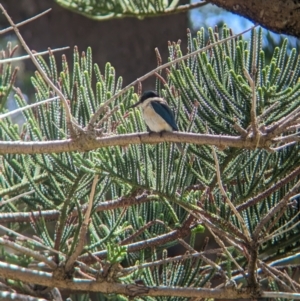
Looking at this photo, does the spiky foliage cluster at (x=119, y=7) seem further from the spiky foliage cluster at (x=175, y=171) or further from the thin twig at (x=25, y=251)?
the thin twig at (x=25, y=251)

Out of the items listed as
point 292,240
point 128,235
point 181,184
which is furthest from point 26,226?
point 292,240

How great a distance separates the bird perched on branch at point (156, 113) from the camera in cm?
345

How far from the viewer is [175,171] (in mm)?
3311

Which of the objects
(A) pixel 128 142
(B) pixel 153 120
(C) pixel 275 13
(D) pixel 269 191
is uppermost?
(C) pixel 275 13

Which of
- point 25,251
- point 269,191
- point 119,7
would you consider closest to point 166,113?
point 269,191

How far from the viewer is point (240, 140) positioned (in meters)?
2.54

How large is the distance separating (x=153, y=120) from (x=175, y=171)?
351mm

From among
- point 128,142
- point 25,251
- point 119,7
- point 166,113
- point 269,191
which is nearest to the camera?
point 128,142

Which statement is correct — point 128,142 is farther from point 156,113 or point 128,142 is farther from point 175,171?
point 156,113

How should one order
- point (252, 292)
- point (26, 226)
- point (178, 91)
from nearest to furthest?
point (252, 292)
point (178, 91)
point (26, 226)

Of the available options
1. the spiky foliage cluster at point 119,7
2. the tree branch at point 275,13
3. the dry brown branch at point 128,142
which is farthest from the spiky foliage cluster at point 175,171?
the spiky foliage cluster at point 119,7

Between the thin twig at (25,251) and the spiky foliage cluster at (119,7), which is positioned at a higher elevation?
the spiky foliage cluster at (119,7)

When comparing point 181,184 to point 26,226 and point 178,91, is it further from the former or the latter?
point 26,226

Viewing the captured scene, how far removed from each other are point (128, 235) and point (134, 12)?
5.37 ft
